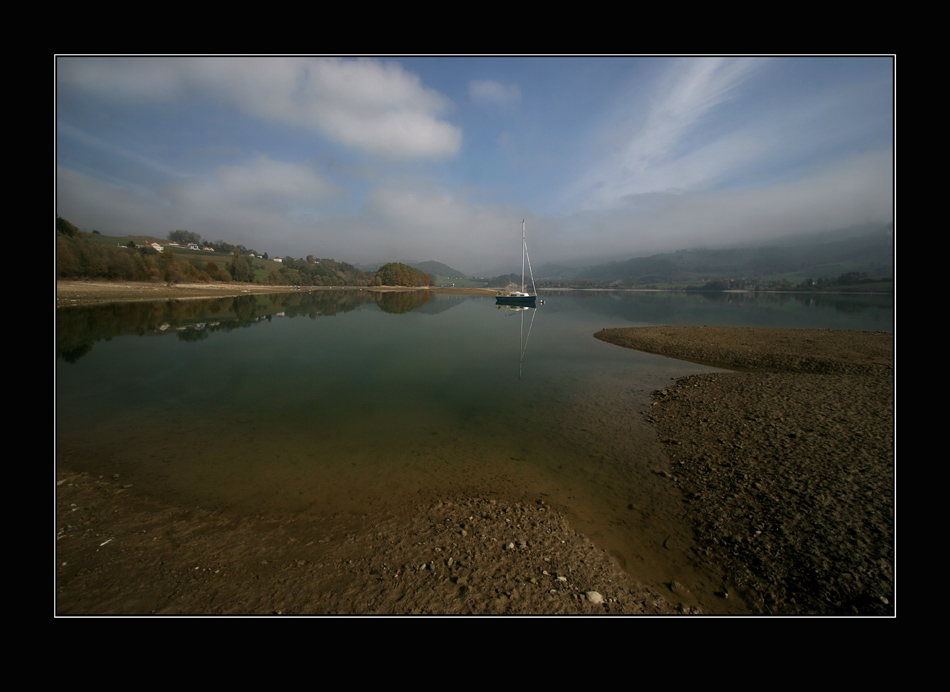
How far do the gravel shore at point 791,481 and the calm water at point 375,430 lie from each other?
27.1 inches

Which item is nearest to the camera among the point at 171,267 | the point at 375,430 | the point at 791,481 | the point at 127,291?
the point at 791,481

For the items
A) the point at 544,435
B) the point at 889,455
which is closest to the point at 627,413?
the point at 544,435

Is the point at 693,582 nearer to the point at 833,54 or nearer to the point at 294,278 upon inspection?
the point at 833,54

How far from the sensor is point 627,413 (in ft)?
35.9

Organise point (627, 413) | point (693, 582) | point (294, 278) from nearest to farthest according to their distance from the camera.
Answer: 1. point (693, 582)
2. point (627, 413)
3. point (294, 278)

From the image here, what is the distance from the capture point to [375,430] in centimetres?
939

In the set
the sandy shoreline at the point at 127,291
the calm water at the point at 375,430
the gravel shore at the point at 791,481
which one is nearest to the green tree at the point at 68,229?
the sandy shoreline at the point at 127,291

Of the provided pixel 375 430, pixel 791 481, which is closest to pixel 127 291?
pixel 375 430

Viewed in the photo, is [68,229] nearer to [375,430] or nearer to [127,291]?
[127,291]

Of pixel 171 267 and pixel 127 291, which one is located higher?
pixel 171 267

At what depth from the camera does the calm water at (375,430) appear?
20.6 ft

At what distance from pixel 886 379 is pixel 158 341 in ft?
123

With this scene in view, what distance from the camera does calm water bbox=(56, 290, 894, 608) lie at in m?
6.28

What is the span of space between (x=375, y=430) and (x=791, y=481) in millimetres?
9007
